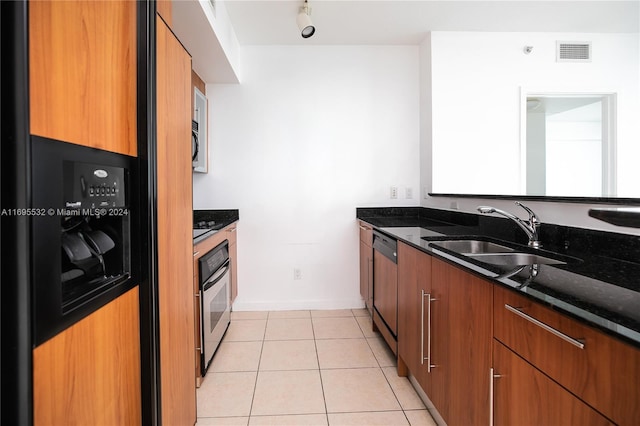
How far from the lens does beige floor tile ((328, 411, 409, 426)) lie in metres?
1.60

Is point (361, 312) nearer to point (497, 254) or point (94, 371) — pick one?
point (497, 254)

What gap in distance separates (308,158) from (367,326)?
5.53ft

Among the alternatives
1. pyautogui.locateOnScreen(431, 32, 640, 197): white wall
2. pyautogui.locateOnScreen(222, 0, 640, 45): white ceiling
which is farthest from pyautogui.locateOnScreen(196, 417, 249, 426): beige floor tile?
pyautogui.locateOnScreen(222, 0, 640, 45): white ceiling

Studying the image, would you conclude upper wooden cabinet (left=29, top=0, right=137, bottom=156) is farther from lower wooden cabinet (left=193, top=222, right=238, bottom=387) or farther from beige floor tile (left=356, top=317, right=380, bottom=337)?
beige floor tile (left=356, top=317, right=380, bottom=337)

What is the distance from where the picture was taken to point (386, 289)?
2217 millimetres

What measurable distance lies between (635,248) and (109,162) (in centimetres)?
178

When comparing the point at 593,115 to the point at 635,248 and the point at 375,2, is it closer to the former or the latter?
the point at 375,2

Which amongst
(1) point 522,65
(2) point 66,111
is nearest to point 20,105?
(2) point 66,111

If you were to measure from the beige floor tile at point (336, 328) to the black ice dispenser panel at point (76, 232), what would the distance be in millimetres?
1948

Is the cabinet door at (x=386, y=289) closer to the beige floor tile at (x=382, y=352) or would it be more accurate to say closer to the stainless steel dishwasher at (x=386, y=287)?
the stainless steel dishwasher at (x=386, y=287)

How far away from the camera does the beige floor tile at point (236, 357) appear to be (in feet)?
6.93

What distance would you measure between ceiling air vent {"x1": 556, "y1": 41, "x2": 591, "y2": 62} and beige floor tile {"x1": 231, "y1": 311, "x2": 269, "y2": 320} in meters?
3.67

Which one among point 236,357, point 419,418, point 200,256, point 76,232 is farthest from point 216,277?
point 419,418

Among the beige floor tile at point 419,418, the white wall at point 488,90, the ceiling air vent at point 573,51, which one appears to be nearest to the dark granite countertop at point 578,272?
the beige floor tile at point 419,418
